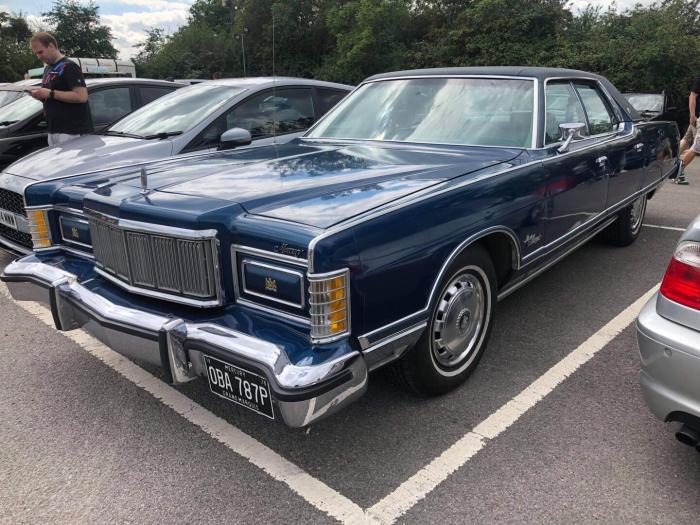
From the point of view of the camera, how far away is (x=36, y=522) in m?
2.14

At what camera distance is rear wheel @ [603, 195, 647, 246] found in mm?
5180

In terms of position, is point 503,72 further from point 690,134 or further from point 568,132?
point 690,134

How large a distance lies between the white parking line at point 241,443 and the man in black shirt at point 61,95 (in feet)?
9.29

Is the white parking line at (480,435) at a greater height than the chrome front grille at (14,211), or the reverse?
the chrome front grille at (14,211)

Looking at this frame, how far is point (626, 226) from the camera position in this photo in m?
5.25

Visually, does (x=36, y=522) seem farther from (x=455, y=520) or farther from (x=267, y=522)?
(x=455, y=520)

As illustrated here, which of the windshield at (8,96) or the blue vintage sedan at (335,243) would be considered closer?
the blue vintage sedan at (335,243)

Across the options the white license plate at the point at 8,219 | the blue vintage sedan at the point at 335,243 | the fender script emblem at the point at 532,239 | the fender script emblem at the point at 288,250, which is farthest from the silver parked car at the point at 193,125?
the fender script emblem at the point at 288,250

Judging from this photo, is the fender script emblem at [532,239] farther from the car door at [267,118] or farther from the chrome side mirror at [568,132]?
the car door at [267,118]

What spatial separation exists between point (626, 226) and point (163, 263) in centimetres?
442

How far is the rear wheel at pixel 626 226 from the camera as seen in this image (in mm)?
5180

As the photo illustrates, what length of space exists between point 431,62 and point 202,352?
23622 millimetres

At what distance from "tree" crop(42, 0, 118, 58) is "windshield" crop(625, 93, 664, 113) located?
44.3 metres

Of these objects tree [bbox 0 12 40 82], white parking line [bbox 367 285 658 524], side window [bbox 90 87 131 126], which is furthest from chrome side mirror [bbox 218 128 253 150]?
tree [bbox 0 12 40 82]
